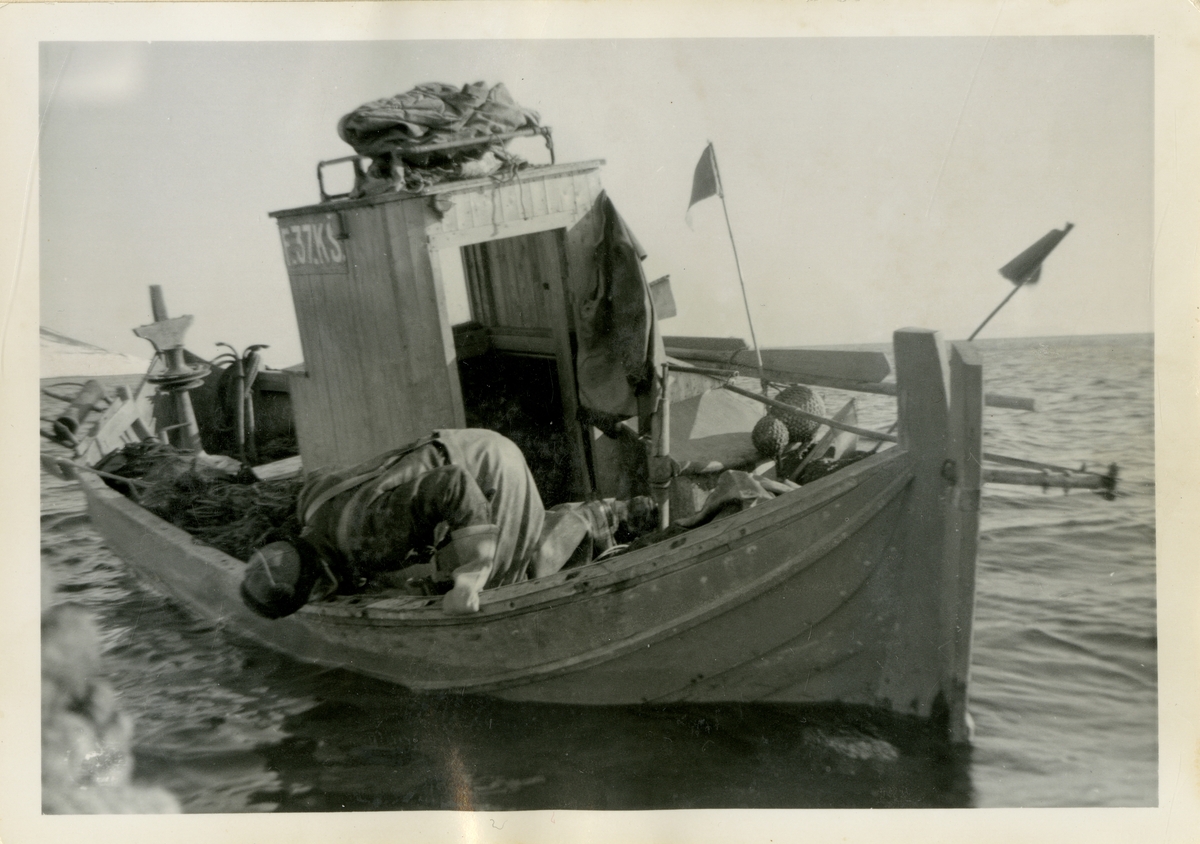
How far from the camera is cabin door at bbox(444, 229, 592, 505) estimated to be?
10.2 feet

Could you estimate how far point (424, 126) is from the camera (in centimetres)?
273

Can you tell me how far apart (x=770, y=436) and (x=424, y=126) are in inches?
59.3

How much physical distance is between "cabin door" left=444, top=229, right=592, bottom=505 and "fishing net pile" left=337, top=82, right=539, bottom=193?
1.33 feet

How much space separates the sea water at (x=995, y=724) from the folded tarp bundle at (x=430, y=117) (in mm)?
1690

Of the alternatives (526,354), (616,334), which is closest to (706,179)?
(616,334)

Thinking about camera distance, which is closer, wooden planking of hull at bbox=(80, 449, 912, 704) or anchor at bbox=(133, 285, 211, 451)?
wooden planking of hull at bbox=(80, 449, 912, 704)

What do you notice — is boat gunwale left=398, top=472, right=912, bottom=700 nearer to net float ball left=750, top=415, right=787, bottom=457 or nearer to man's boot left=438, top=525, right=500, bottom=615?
man's boot left=438, top=525, right=500, bottom=615

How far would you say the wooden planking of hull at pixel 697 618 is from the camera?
2.56m

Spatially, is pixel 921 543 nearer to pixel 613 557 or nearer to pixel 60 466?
pixel 613 557

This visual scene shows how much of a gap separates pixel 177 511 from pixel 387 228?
1326 mm

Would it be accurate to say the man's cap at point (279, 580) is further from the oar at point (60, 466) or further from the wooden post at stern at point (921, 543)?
the wooden post at stern at point (921, 543)

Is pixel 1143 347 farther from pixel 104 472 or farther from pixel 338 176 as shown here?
pixel 104 472

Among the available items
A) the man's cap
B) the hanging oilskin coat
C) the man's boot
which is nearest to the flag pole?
the hanging oilskin coat

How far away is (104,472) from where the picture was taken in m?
3.08
